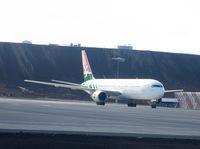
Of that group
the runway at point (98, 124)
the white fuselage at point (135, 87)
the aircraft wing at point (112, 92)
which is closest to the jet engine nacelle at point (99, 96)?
the aircraft wing at point (112, 92)

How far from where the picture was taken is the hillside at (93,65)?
5236 inches

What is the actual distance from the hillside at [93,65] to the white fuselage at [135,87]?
1808 inches

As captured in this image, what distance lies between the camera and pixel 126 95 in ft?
250

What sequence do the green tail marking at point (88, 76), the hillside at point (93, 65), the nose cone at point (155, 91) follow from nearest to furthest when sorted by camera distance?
the nose cone at point (155, 91)
the green tail marking at point (88, 76)
the hillside at point (93, 65)

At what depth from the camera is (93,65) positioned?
141375mm

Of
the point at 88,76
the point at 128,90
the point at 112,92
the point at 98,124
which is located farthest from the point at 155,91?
the point at 98,124

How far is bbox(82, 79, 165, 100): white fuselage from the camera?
71.4 metres

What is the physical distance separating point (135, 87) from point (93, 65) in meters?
67.7

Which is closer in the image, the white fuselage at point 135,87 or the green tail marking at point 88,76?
the white fuselage at point 135,87

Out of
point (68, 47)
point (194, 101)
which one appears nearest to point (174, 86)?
point (68, 47)

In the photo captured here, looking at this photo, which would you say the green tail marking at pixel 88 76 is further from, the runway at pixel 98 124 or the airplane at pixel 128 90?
the runway at pixel 98 124

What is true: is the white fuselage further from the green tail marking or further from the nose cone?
the green tail marking

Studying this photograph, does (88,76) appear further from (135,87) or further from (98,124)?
(98,124)

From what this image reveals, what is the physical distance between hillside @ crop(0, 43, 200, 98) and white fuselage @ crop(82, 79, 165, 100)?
4593 cm
